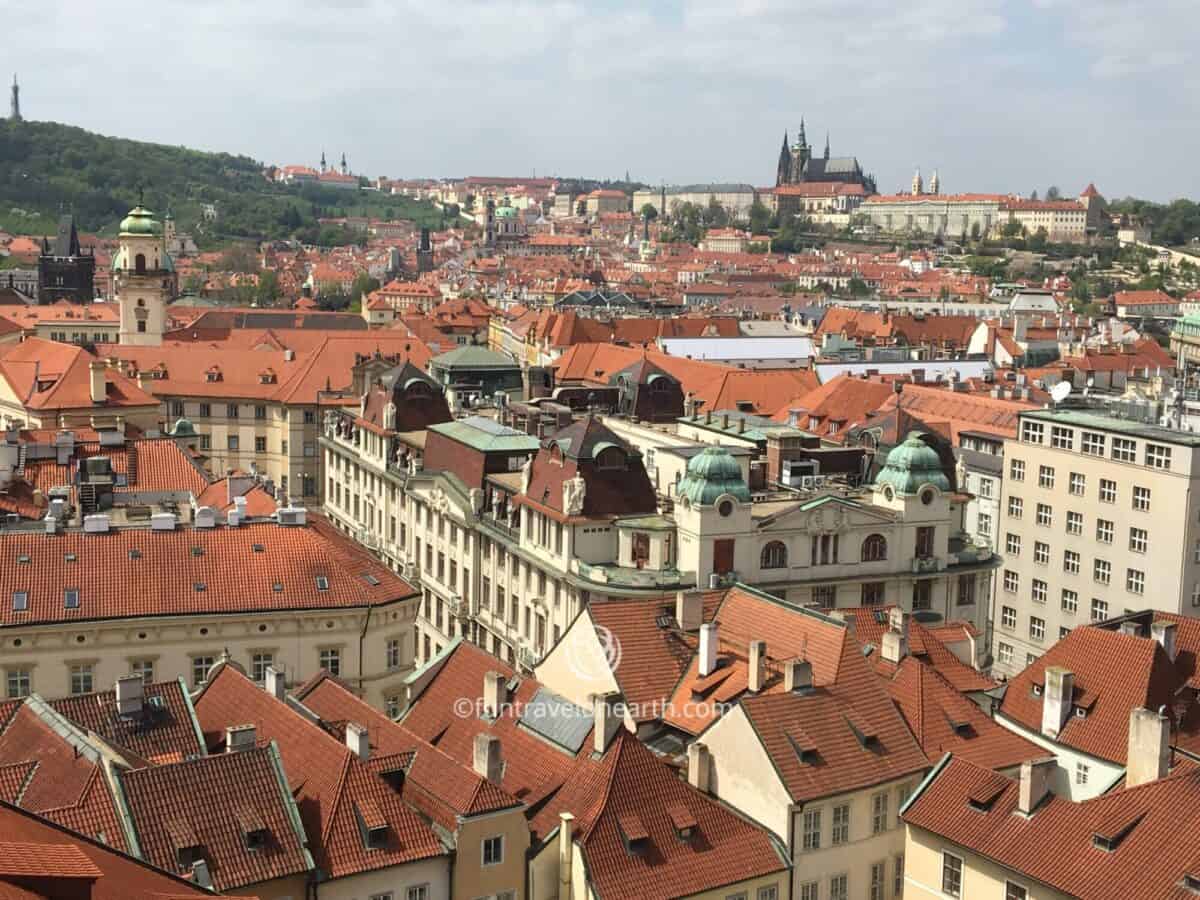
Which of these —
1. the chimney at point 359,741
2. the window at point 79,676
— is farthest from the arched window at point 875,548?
the window at point 79,676

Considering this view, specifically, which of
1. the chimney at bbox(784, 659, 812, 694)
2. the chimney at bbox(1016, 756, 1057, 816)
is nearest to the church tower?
the chimney at bbox(784, 659, 812, 694)

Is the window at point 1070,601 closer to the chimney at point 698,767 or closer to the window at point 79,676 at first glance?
the chimney at point 698,767

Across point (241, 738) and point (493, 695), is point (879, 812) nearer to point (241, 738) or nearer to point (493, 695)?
point (493, 695)

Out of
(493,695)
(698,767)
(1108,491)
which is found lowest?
(698,767)

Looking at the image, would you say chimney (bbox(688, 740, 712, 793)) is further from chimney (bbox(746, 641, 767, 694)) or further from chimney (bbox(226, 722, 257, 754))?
chimney (bbox(226, 722, 257, 754))

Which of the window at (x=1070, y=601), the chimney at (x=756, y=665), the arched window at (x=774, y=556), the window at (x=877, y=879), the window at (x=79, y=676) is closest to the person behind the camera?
the window at (x=877, y=879)

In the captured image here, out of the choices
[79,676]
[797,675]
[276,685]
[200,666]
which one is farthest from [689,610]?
[79,676]
